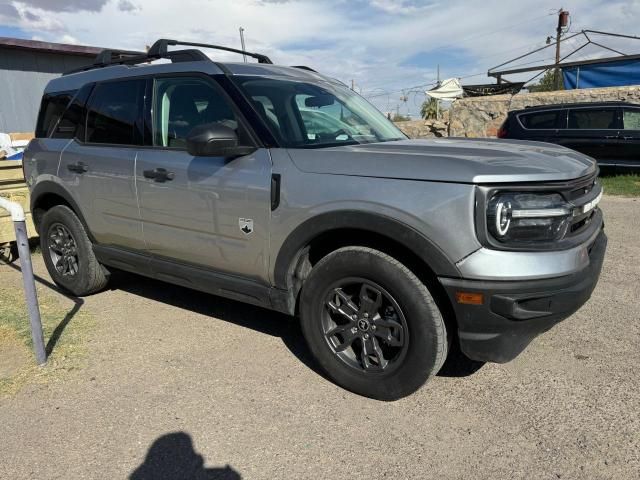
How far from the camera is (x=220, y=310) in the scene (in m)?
4.42

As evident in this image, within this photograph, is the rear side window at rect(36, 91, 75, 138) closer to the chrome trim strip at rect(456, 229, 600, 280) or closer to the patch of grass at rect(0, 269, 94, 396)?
the patch of grass at rect(0, 269, 94, 396)

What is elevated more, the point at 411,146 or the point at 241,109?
the point at 241,109

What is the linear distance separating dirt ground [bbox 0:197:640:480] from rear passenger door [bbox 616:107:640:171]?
26.6ft

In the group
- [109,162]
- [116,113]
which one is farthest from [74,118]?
[109,162]

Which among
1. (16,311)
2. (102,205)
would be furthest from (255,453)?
(16,311)

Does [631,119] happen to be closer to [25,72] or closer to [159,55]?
[159,55]

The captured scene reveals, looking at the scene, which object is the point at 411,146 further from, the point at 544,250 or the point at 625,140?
the point at 625,140

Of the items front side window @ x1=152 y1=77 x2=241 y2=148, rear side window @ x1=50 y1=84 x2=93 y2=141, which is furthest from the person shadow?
rear side window @ x1=50 y1=84 x2=93 y2=141

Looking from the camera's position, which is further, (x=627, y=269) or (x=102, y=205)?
(x=627, y=269)

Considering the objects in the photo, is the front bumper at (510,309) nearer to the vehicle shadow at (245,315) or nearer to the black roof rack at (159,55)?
the vehicle shadow at (245,315)

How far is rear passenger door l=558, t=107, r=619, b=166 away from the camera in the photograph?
10.8 metres

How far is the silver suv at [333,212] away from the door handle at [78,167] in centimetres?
2

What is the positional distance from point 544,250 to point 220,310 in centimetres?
277

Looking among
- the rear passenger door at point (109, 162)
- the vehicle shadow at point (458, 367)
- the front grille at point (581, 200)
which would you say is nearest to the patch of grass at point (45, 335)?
the rear passenger door at point (109, 162)
